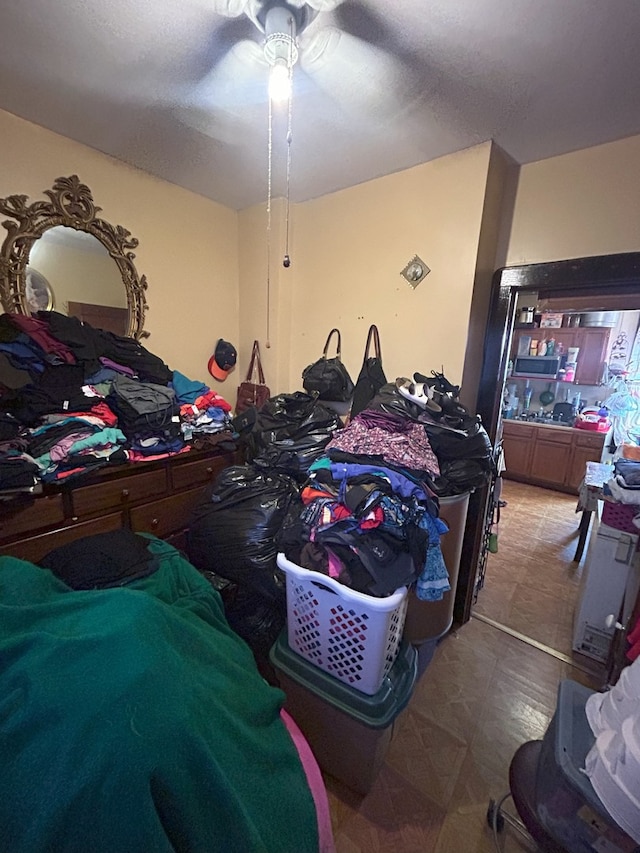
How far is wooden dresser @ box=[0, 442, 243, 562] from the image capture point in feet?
4.37

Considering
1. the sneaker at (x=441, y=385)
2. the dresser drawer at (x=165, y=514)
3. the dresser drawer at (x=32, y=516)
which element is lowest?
the dresser drawer at (x=165, y=514)

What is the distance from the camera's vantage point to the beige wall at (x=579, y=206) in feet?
4.66

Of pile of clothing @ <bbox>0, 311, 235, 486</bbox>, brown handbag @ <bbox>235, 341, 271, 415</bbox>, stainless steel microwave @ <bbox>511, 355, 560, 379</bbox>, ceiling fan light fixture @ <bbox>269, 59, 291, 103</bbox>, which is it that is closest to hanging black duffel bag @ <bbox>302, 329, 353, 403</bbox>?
brown handbag @ <bbox>235, 341, 271, 415</bbox>

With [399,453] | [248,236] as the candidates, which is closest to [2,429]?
[399,453]

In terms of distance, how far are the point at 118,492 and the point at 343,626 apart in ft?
3.78

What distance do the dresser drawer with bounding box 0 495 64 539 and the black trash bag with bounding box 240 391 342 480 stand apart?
0.83 m

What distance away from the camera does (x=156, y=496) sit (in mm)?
1723

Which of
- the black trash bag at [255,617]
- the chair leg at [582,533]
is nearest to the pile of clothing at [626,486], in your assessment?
the chair leg at [582,533]

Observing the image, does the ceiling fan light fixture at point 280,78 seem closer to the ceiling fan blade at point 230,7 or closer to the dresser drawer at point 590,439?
the ceiling fan blade at point 230,7

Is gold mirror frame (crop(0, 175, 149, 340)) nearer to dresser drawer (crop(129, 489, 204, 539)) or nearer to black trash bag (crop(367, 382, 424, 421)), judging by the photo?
dresser drawer (crop(129, 489, 204, 539))

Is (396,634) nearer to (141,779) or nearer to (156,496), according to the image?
(141,779)

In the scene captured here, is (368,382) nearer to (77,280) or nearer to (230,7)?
(230,7)

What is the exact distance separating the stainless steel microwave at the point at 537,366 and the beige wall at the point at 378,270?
366 centimetres

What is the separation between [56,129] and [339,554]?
212 cm
